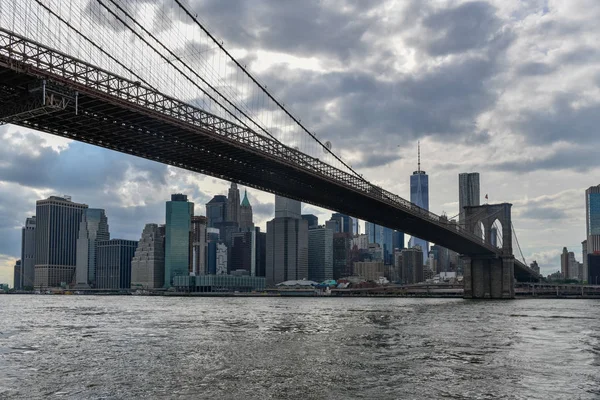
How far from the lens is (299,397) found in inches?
685

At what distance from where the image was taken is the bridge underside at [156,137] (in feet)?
105

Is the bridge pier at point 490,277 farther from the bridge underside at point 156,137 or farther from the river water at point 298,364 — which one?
the river water at point 298,364

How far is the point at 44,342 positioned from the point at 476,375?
20.0 meters

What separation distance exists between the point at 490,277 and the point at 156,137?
251 ft

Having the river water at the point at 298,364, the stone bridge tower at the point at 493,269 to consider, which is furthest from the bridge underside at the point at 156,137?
the stone bridge tower at the point at 493,269

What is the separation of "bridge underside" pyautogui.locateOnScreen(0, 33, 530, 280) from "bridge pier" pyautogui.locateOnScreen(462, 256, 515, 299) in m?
36.2

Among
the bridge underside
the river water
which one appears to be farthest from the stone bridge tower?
the river water

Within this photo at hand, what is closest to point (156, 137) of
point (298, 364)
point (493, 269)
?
point (298, 364)

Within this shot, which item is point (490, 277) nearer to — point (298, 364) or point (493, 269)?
point (493, 269)

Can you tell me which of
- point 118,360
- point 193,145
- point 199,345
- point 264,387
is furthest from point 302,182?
point 264,387

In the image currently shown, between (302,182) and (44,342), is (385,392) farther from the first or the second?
(302,182)

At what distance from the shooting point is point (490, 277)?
351 ft

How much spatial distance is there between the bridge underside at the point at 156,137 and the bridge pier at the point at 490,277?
36234 millimetres

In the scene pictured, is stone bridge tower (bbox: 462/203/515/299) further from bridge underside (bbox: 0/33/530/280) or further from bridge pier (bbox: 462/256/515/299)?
bridge underside (bbox: 0/33/530/280)
